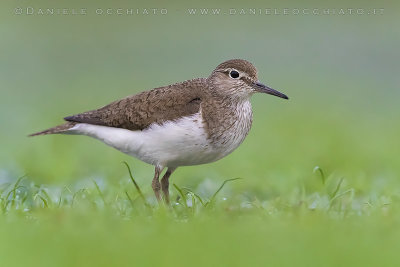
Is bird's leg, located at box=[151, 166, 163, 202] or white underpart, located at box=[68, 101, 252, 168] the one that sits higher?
white underpart, located at box=[68, 101, 252, 168]

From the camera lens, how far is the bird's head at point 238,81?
880cm

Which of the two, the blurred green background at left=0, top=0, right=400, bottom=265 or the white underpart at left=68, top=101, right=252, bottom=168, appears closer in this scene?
the white underpart at left=68, top=101, right=252, bottom=168

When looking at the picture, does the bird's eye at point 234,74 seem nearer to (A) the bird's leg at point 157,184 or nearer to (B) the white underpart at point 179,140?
(B) the white underpart at point 179,140

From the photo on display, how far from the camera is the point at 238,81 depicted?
8844 mm

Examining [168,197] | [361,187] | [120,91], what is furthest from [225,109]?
[120,91]

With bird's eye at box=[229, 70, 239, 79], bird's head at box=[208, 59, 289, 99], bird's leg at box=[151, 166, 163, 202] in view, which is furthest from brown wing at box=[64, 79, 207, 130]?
bird's leg at box=[151, 166, 163, 202]

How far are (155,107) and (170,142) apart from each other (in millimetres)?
491

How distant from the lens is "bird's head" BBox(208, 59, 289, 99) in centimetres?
880

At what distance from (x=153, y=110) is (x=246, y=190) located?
Result: 78.6 inches

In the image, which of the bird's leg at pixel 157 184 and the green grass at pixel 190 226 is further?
the bird's leg at pixel 157 184

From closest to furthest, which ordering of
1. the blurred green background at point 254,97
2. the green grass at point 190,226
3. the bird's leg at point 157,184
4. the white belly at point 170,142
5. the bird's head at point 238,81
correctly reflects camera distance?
1. the green grass at point 190,226
2. the white belly at point 170,142
3. the bird's leg at point 157,184
4. the bird's head at point 238,81
5. the blurred green background at point 254,97

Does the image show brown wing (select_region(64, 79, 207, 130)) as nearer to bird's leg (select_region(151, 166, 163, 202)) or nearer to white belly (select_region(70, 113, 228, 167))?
white belly (select_region(70, 113, 228, 167))

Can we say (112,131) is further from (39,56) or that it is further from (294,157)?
(39,56)

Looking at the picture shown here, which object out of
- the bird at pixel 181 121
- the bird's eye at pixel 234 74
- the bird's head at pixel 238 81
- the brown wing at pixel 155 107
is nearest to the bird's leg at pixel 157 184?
the bird at pixel 181 121
